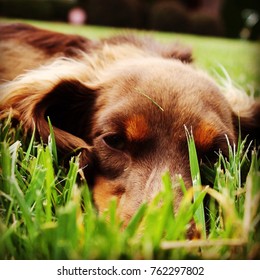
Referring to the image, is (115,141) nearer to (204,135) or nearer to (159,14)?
(204,135)

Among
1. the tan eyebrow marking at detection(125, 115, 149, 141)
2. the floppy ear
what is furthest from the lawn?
the floppy ear

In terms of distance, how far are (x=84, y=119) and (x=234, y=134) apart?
0.61 m

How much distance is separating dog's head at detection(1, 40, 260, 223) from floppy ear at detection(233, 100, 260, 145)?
0.06ft

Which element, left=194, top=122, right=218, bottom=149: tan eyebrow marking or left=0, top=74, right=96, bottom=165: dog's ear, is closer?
left=194, top=122, right=218, bottom=149: tan eyebrow marking

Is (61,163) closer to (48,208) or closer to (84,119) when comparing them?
(84,119)

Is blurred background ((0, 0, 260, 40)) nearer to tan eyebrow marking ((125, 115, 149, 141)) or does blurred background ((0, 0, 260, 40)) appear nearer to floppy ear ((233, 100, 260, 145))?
floppy ear ((233, 100, 260, 145))

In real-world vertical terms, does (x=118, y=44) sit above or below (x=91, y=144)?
above

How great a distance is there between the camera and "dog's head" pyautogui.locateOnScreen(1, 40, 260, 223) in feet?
5.46

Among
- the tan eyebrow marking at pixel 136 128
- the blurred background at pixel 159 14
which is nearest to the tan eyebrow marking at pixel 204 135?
the tan eyebrow marking at pixel 136 128

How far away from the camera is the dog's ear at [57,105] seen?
192 cm

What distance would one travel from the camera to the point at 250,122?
225cm

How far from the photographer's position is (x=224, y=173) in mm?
1688

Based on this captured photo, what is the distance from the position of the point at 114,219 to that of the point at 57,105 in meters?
0.89
